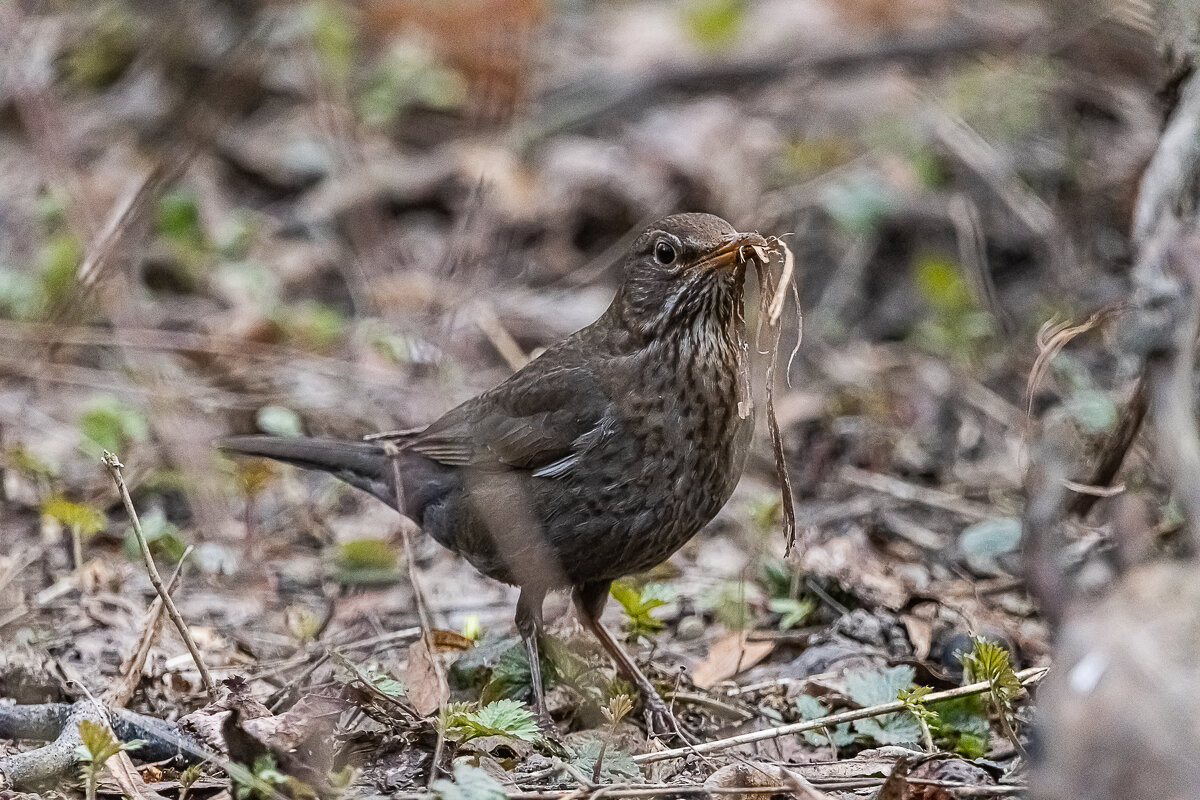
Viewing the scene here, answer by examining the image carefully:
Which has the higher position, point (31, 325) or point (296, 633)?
point (31, 325)

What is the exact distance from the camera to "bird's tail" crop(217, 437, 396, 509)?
17.2ft

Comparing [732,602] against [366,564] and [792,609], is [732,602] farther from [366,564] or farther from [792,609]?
[366,564]

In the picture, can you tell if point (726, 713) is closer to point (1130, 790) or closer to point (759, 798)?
point (759, 798)

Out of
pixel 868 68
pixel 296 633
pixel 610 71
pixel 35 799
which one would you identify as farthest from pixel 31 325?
pixel 868 68

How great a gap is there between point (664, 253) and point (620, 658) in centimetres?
131

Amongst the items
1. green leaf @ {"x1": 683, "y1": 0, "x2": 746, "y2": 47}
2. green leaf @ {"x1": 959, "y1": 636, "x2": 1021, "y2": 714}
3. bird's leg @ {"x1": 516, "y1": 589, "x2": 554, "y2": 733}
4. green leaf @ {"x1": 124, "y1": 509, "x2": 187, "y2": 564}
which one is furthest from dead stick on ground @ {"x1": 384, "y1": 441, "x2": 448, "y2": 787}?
green leaf @ {"x1": 683, "y1": 0, "x2": 746, "y2": 47}

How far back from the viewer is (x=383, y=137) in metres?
9.31

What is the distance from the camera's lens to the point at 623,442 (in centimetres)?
447

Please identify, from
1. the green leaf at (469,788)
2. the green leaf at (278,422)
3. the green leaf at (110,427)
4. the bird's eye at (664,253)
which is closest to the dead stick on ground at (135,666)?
the green leaf at (469,788)

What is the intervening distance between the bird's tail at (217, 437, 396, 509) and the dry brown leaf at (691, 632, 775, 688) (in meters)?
1.26

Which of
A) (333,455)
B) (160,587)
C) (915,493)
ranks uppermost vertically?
(160,587)

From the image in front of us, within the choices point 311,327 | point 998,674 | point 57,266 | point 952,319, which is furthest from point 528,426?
point 952,319

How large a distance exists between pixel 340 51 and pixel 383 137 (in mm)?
637

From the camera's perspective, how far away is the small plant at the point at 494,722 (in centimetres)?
362
